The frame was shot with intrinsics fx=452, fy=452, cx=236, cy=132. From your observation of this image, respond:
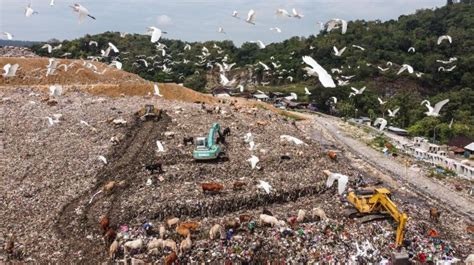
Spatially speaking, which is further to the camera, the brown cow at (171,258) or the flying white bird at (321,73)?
the brown cow at (171,258)

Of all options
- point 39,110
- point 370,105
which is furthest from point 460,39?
point 39,110

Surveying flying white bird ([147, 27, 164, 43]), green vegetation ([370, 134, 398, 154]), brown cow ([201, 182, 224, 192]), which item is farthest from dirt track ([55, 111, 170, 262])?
green vegetation ([370, 134, 398, 154])

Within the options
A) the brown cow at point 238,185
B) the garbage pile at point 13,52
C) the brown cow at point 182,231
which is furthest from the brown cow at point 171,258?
the garbage pile at point 13,52

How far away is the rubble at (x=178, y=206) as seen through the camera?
12.6 meters

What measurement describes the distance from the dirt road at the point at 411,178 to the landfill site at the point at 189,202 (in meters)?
0.43

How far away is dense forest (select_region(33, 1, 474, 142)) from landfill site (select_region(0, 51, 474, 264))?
20857 millimetres

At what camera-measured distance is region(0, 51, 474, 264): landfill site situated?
41.3ft

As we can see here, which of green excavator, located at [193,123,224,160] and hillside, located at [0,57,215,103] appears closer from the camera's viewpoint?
green excavator, located at [193,123,224,160]

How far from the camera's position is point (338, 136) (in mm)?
36375

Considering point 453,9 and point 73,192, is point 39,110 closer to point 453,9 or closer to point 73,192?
point 73,192

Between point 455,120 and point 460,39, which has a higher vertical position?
point 460,39

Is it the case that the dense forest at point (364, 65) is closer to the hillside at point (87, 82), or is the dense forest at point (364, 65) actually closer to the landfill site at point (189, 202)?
the hillside at point (87, 82)

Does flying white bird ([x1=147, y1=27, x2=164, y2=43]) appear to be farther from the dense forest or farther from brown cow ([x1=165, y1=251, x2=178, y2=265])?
the dense forest

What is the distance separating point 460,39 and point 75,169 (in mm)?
65810
